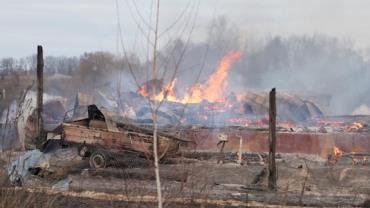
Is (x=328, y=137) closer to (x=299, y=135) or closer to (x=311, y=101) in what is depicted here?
(x=299, y=135)

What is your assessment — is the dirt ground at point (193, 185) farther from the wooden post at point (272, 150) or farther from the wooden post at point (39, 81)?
the wooden post at point (39, 81)

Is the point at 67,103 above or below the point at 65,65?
below

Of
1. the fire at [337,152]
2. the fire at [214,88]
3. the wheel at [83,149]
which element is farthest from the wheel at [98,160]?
the fire at [214,88]

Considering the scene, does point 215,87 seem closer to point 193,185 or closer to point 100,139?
point 100,139

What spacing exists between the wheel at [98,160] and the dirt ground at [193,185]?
31cm

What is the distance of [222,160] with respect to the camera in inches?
734

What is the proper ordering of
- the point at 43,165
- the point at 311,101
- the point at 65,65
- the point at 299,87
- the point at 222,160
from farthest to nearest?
the point at 65,65 < the point at 299,87 < the point at 311,101 < the point at 222,160 < the point at 43,165

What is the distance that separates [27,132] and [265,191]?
1062cm

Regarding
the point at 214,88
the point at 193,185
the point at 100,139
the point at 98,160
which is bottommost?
the point at 98,160

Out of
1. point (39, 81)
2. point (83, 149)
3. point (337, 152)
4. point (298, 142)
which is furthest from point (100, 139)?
point (337, 152)

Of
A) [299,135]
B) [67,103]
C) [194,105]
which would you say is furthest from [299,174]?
[67,103]

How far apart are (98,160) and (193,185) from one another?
33.7ft

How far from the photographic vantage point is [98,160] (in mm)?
17094

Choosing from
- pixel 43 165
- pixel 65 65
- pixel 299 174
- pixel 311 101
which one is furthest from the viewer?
pixel 65 65
